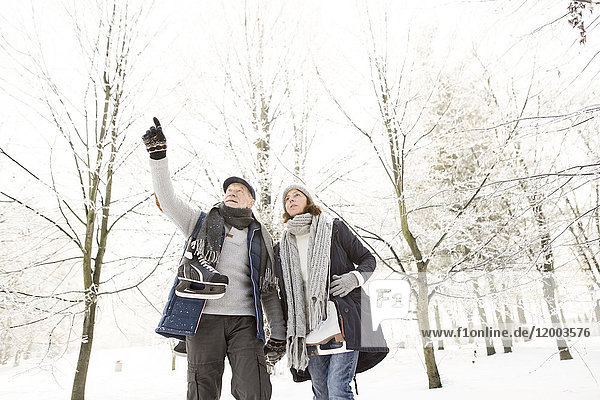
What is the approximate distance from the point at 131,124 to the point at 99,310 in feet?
8.97

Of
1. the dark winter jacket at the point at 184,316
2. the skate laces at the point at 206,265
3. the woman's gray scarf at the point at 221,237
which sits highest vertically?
the woman's gray scarf at the point at 221,237

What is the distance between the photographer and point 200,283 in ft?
7.11

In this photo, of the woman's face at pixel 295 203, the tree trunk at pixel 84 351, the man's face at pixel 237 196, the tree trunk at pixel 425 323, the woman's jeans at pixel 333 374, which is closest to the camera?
the woman's jeans at pixel 333 374

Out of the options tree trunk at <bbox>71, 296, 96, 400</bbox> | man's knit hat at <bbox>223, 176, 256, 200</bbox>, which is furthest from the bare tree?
man's knit hat at <bbox>223, 176, 256, 200</bbox>

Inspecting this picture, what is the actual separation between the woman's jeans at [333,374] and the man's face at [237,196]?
1.12 m

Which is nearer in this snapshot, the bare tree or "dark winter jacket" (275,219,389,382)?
"dark winter jacket" (275,219,389,382)

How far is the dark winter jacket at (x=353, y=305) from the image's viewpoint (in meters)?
2.29

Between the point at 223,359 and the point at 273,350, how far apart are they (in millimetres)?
385

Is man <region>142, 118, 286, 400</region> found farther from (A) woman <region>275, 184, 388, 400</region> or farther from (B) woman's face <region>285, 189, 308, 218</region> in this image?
(B) woman's face <region>285, 189, 308, 218</region>

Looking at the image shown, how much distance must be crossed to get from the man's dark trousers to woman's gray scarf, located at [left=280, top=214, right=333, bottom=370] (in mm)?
228

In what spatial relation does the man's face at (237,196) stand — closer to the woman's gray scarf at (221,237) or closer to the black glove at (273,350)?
the woman's gray scarf at (221,237)

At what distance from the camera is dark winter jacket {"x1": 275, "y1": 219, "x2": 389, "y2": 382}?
2293 mm

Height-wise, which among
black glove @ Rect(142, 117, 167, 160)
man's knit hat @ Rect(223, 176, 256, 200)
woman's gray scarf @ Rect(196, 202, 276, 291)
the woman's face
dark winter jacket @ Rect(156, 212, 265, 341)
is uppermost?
black glove @ Rect(142, 117, 167, 160)

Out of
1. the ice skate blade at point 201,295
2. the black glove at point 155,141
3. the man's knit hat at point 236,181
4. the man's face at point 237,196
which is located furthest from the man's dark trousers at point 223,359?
the black glove at point 155,141
